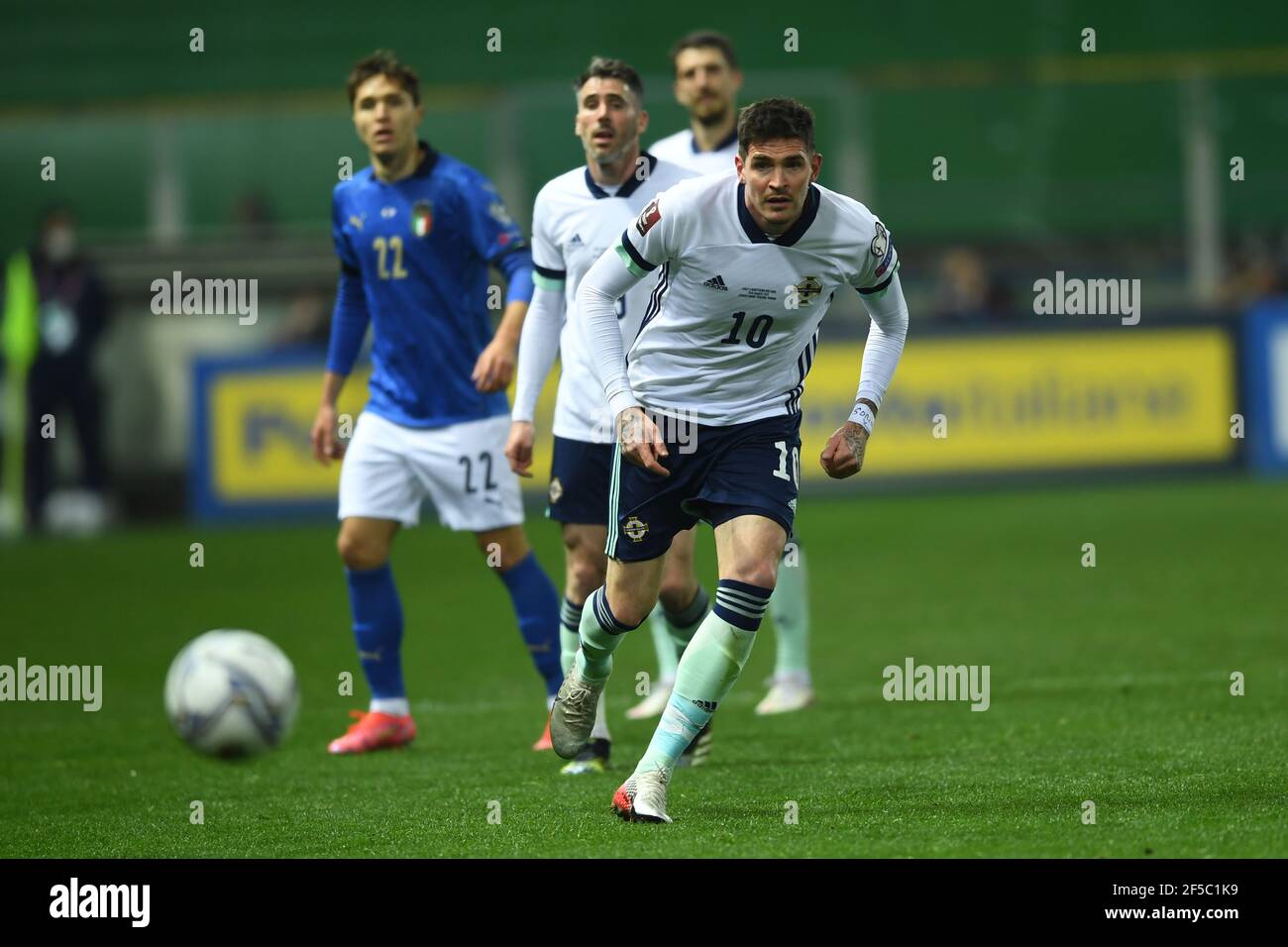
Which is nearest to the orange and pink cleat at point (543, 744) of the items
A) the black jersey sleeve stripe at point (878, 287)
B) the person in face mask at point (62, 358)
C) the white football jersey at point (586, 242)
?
the white football jersey at point (586, 242)

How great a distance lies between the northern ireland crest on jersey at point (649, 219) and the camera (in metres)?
5.91

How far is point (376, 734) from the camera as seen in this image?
7742 mm

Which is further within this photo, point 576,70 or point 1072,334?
point 576,70

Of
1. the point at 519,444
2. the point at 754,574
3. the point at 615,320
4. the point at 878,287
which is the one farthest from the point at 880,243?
the point at 519,444

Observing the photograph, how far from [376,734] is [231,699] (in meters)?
1.95

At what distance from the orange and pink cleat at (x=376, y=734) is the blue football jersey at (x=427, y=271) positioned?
1.20 m

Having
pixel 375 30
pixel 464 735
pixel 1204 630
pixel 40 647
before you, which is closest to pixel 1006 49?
pixel 375 30

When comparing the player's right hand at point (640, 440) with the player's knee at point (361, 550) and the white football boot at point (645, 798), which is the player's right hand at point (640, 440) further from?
the player's knee at point (361, 550)

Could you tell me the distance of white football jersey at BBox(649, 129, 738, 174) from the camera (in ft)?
26.4

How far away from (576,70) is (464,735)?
1409 cm

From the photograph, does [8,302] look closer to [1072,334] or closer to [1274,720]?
[1072,334]

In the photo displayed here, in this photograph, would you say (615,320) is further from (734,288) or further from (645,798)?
(645,798)

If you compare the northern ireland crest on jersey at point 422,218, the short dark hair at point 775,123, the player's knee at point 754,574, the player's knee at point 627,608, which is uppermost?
the short dark hair at point 775,123

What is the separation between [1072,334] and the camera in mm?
16875
